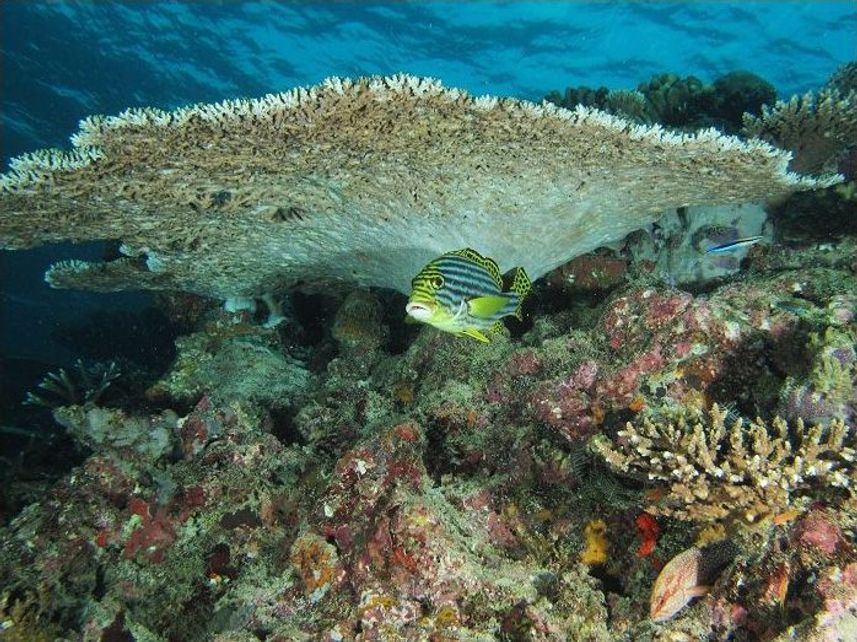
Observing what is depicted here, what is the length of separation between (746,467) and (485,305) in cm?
143

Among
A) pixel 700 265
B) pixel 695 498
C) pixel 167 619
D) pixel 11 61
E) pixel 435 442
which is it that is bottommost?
pixel 167 619

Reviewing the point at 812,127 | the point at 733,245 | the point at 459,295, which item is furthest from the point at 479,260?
the point at 812,127

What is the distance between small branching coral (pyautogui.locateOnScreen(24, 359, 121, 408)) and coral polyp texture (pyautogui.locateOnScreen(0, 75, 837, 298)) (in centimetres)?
220

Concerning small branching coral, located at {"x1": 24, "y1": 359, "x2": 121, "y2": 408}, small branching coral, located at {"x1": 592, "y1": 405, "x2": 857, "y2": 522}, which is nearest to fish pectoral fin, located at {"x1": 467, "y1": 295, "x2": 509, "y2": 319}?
small branching coral, located at {"x1": 592, "y1": 405, "x2": 857, "y2": 522}

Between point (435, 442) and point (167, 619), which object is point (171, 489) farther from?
point (435, 442)

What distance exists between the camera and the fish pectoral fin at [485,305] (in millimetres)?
2664

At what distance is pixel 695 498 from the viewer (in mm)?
2166

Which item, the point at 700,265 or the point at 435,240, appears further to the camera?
the point at 700,265

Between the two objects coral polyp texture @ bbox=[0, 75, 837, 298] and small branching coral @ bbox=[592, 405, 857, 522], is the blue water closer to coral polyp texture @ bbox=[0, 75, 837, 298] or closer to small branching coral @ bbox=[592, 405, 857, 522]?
coral polyp texture @ bbox=[0, 75, 837, 298]

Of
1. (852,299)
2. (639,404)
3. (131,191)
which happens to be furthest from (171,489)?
(852,299)

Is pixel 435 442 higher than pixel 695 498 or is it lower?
higher

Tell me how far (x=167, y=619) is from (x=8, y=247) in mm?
3852

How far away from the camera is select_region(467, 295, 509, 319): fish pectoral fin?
2.66m

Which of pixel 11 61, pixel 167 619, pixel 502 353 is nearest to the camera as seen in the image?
pixel 167 619
